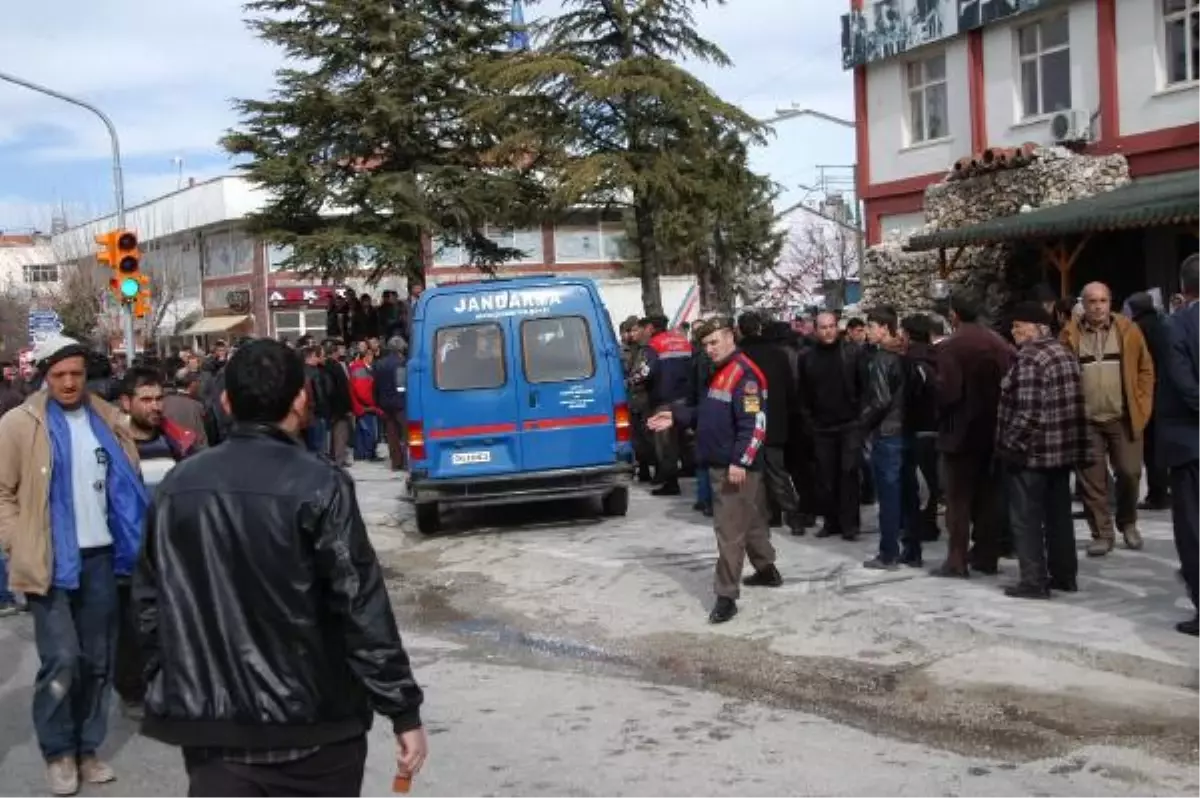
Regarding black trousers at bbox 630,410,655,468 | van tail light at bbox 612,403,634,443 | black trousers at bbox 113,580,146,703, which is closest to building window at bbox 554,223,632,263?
black trousers at bbox 630,410,655,468

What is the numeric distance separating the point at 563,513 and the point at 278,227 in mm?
18111

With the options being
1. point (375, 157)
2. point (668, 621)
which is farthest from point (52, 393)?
point (375, 157)

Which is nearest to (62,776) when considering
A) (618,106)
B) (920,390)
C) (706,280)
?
(920,390)

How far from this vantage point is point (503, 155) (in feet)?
85.6

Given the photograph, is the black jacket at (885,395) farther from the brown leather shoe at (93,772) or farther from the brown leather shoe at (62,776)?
the brown leather shoe at (62,776)

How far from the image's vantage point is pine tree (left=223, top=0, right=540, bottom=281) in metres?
28.6

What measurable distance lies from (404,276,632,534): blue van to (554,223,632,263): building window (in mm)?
Result: 43386

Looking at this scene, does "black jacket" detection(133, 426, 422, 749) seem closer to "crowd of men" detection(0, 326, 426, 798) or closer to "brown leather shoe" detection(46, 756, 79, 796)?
"crowd of men" detection(0, 326, 426, 798)

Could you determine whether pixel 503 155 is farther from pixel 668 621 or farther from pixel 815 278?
pixel 815 278

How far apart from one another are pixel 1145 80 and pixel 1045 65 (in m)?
2.53

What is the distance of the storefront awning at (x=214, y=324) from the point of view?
177 ft

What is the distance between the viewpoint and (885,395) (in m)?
9.15

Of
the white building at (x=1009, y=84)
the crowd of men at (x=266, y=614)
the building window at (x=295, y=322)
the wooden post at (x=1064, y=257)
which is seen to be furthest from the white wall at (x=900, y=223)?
the building window at (x=295, y=322)

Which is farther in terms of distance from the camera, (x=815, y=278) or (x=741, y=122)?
(x=815, y=278)
